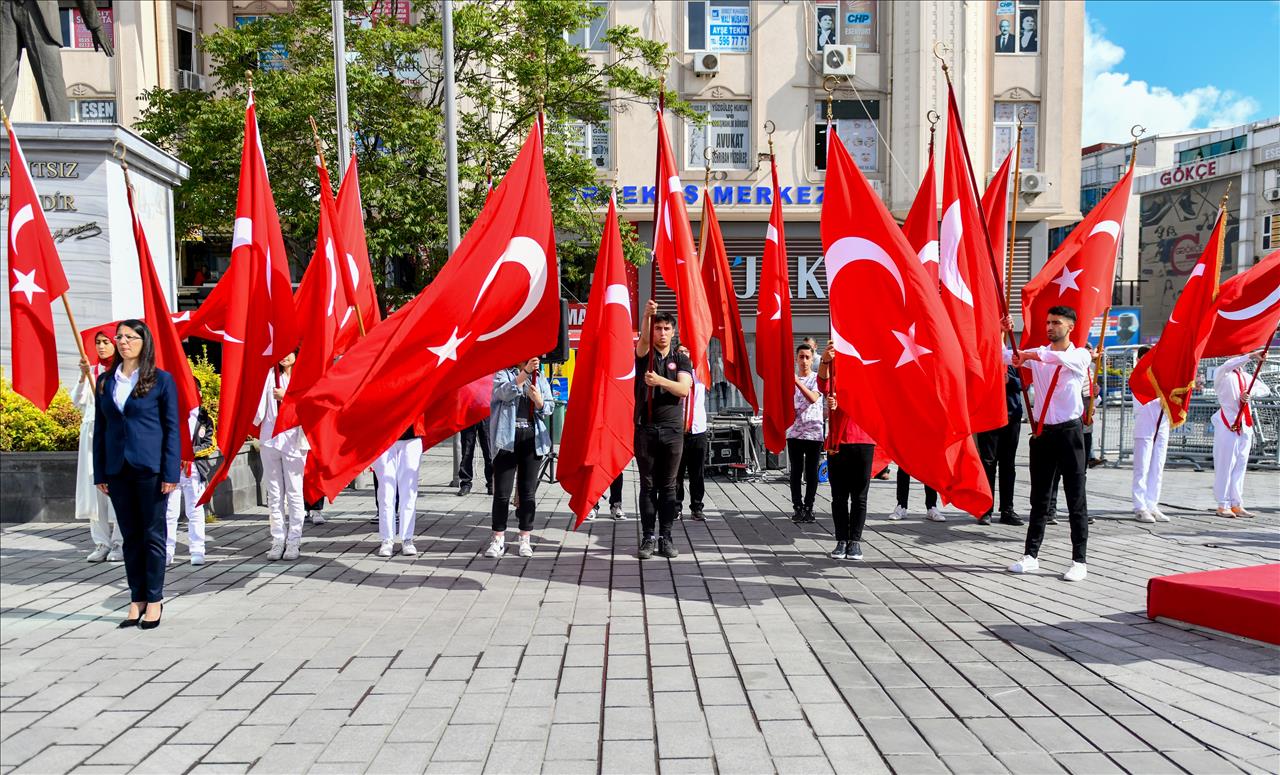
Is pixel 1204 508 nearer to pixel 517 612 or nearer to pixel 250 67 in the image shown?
pixel 517 612

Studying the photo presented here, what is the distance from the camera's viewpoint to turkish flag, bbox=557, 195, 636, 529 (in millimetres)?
7449

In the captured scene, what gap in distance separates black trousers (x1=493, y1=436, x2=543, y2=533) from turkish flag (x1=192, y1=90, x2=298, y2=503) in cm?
203

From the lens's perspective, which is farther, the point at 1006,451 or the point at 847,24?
the point at 847,24

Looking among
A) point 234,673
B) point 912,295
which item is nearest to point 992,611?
point 912,295

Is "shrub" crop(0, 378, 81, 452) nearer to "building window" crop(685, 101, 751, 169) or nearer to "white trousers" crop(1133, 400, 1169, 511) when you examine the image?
"white trousers" crop(1133, 400, 1169, 511)

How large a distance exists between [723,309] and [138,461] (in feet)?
19.4

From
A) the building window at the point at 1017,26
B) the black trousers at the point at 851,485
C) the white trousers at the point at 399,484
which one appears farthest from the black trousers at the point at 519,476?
the building window at the point at 1017,26

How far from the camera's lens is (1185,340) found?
9938mm

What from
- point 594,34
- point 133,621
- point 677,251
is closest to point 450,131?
point 677,251

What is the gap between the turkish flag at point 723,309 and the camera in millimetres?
Result: 9898

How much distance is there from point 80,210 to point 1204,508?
13237 millimetres

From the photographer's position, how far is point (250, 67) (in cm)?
1919

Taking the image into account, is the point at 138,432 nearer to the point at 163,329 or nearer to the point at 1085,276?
the point at 163,329

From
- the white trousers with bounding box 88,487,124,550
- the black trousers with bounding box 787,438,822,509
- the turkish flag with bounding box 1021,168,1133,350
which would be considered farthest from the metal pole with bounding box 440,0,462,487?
the turkish flag with bounding box 1021,168,1133,350
